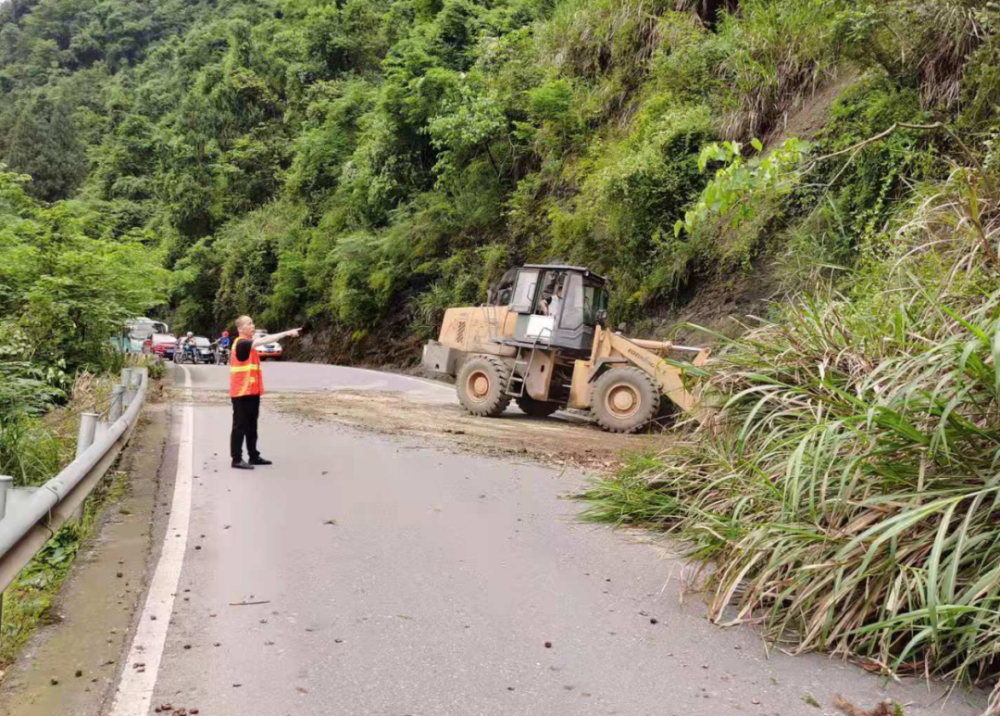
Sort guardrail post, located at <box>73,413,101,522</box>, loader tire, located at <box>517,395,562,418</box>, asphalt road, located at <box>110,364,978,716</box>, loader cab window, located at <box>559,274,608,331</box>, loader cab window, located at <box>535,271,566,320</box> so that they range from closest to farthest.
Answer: asphalt road, located at <box>110,364,978,716</box>, guardrail post, located at <box>73,413,101,522</box>, loader cab window, located at <box>559,274,608,331</box>, loader cab window, located at <box>535,271,566,320</box>, loader tire, located at <box>517,395,562,418</box>

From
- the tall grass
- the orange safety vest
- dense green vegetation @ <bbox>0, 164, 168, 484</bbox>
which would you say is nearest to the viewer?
the tall grass

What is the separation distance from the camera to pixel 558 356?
54.9 ft

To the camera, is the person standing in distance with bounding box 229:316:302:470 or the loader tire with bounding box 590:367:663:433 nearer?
the person standing in distance with bounding box 229:316:302:470

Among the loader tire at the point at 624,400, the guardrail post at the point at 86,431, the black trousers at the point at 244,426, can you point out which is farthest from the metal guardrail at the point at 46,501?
the loader tire at the point at 624,400

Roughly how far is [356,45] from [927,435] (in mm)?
46977

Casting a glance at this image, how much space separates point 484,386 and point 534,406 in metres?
1.48

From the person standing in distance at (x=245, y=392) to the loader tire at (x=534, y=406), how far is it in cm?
784

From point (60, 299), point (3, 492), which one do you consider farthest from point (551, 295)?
point (3, 492)

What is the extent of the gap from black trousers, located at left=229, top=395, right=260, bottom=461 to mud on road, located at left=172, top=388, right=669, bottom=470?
107 inches

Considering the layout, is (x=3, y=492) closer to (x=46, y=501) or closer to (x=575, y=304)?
(x=46, y=501)

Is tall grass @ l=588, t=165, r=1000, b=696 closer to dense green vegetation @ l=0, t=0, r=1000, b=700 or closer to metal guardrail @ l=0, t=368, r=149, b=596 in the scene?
dense green vegetation @ l=0, t=0, r=1000, b=700

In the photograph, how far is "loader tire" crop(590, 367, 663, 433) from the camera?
48.7ft

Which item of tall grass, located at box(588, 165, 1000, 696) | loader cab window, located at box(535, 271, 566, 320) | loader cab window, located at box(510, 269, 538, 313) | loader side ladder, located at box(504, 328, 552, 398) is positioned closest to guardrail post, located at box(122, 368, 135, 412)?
loader side ladder, located at box(504, 328, 552, 398)

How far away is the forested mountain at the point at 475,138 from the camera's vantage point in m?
16.3
